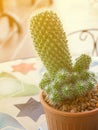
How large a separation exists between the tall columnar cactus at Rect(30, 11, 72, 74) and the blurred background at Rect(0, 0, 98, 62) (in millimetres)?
1310

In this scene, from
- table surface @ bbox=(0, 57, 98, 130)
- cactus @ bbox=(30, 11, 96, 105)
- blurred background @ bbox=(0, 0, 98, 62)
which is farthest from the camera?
blurred background @ bbox=(0, 0, 98, 62)

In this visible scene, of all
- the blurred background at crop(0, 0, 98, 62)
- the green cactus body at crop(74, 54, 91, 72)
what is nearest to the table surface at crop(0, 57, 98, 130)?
the green cactus body at crop(74, 54, 91, 72)

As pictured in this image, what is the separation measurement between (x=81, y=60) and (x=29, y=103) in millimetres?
386

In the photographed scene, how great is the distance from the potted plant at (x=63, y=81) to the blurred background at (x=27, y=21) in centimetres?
131

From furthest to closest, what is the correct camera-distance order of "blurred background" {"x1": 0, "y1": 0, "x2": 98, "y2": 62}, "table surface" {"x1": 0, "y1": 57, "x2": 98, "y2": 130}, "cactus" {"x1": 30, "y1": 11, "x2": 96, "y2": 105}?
"blurred background" {"x1": 0, "y1": 0, "x2": 98, "y2": 62} → "table surface" {"x1": 0, "y1": 57, "x2": 98, "y2": 130} → "cactus" {"x1": 30, "y1": 11, "x2": 96, "y2": 105}

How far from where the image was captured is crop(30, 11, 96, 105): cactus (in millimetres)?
773

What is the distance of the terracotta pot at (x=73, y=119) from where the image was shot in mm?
779

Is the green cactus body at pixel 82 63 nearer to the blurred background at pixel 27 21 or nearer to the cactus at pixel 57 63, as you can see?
the cactus at pixel 57 63

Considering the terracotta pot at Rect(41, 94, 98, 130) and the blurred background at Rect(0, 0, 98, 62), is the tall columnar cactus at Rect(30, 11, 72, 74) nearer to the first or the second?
the terracotta pot at Rect(41, 94, 98, 130)

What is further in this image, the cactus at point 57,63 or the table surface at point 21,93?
the table surface at point 21,93

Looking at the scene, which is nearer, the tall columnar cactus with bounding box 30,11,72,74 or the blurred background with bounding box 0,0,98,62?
the tall columnar cactus with bounding box 30,11,72,74

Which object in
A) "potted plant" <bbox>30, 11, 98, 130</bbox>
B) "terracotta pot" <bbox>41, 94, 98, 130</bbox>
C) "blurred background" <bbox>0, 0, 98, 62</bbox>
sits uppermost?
"blurred background" <bbox>0, 0, 98, 62</bbox>

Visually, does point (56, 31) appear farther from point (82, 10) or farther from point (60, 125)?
point (82, 10)

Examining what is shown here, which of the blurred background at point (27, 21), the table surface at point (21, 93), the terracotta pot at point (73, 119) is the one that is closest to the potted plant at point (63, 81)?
the terracotta pot at point (73, 119)
